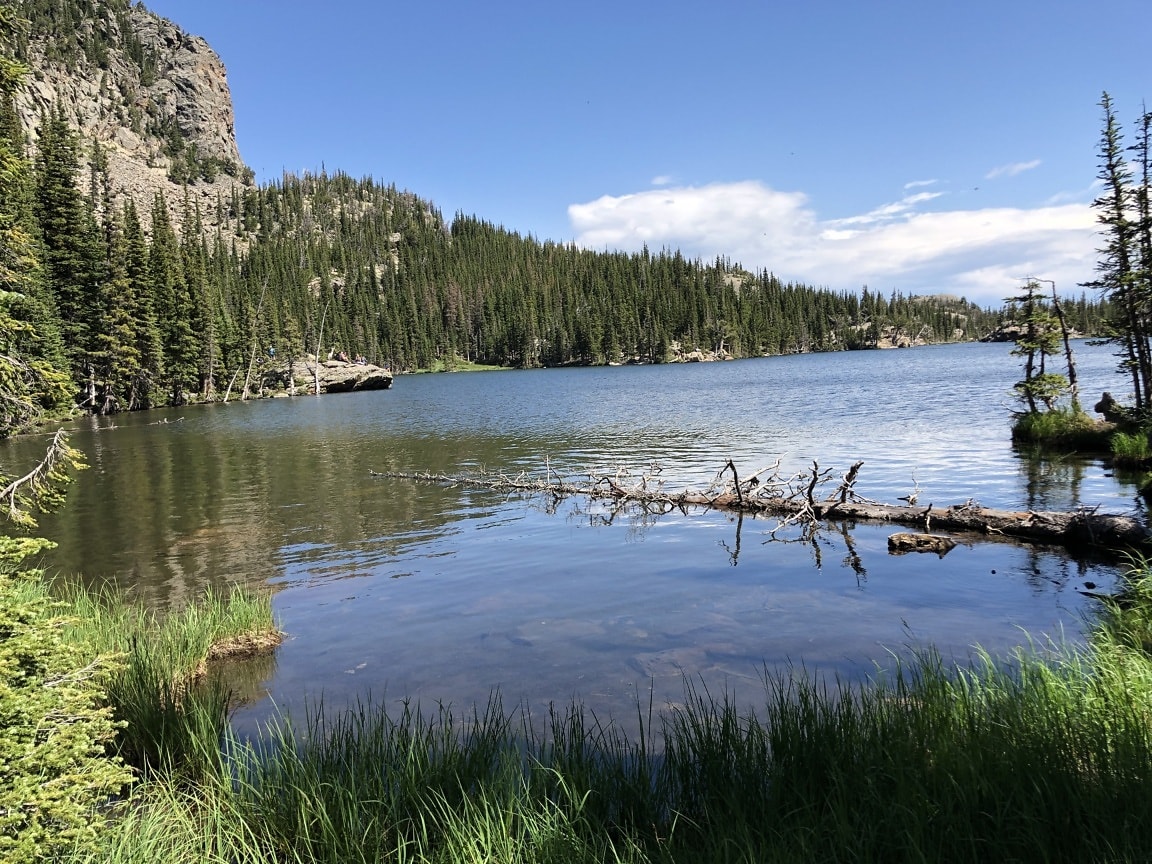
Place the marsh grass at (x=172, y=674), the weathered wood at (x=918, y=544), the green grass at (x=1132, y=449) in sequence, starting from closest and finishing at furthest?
1. the marsh grass at (x=172, y=674)
2. the weathered wood at (x=918, y=544)
3. the green grass at (x=1132, y=449)

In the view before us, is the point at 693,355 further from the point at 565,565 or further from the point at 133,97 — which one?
the point at 133,97

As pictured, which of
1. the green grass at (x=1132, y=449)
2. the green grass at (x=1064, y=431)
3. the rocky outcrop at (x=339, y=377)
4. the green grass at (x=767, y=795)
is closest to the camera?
the green grass at (x=767, y=795)

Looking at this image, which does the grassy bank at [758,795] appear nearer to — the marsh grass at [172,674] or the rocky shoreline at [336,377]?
the marsh grass at [172,674]

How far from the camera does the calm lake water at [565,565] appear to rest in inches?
348

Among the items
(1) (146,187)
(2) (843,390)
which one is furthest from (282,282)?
(2) (843,390)

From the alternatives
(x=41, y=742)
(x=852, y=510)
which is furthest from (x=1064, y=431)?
(x=41, y=742)

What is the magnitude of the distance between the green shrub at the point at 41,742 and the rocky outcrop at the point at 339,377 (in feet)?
317

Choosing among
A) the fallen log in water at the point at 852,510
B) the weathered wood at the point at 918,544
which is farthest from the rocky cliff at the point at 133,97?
the weathered wood at the point at 918,544

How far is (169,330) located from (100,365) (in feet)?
35.2

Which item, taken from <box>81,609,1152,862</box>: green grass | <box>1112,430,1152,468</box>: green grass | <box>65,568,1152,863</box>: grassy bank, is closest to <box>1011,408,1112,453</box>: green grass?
<box>1112,430,1152,468</box>: green grass

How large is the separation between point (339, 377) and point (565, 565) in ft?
300

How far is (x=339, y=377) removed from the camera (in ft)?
323

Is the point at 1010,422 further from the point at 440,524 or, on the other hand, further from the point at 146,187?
the point at 146,187

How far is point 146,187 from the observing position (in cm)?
15512
